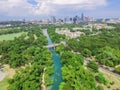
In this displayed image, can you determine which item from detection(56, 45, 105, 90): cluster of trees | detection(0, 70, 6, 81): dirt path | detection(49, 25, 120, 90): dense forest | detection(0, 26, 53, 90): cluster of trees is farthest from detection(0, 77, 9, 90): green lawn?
detection(49, 25, 120, 90): dense forest

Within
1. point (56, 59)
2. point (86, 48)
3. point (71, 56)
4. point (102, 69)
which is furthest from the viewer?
point (86, 48)

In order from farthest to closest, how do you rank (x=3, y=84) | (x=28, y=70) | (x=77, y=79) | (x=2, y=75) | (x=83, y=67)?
(x=83, y=67)
(x=2, y=75)
(x=28, y=70)
(x=3, y=84)
(x=77, y=79)

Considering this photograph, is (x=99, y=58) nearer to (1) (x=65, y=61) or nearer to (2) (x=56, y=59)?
(1) (x=65, y=61)

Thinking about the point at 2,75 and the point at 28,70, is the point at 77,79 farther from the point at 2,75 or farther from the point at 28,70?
the point at 2,75

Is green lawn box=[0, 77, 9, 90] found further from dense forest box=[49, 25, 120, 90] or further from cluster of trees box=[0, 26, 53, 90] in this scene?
dense forest box=[49, 25, 120, 90]

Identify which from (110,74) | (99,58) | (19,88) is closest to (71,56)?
(99,58)

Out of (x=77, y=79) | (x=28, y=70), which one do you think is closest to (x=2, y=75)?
(x=28, y=70)

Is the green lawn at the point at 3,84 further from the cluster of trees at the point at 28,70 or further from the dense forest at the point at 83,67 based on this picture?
the dense forest at the point at 83,67

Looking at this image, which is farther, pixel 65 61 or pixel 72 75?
pixel 65 61

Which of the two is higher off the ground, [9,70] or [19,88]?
[19,88]

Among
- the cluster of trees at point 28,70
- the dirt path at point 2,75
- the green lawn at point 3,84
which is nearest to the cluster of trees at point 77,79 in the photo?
the cluster of trees at point 28,70

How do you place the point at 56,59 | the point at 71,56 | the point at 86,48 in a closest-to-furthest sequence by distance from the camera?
the point at 71,56, the point at 56,59, the point at 86,48
